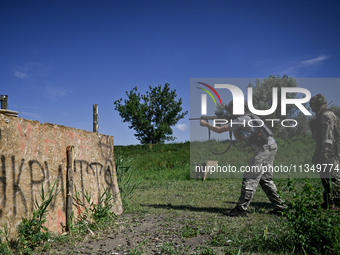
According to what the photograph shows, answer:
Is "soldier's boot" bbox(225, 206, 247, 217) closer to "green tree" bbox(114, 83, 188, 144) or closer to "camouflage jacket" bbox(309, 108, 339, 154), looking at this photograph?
"camouflage jacket" bbox(309, 108, 339, 154)

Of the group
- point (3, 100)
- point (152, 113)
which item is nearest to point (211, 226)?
point (3, 100)

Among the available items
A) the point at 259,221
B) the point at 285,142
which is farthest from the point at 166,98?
the point at 259,221

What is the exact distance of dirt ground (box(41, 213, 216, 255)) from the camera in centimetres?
375

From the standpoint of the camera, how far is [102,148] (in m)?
5.86

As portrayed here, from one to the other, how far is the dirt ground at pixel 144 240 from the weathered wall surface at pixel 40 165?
65 cm

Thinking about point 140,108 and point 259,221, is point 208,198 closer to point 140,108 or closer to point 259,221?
point 259,221

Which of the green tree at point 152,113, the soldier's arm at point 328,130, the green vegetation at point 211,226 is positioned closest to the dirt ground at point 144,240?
the green vegetation at point 211,226

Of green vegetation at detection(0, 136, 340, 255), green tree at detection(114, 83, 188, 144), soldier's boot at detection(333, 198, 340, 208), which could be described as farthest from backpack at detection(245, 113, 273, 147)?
green tree at detection(114, 83, 188, 144)

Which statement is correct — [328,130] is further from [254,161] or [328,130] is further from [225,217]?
[225,217]

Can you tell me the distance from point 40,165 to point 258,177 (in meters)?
3.83

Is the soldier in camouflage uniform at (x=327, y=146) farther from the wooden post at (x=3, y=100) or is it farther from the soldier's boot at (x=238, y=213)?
the wooden post at (x=3, y=100)

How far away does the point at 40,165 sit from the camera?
4.17 m

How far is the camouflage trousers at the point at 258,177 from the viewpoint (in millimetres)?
5344

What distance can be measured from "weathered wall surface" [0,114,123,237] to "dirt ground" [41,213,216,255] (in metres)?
0.65
